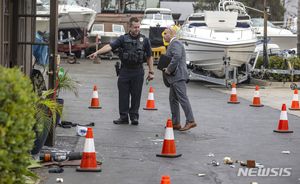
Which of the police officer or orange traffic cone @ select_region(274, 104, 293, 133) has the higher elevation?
the police officer

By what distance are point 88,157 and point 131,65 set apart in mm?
3793

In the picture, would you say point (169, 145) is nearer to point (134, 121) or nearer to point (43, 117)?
point (43, 117)

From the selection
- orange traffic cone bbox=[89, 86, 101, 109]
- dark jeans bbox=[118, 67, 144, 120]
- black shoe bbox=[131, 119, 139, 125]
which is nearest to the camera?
dark jeans bbox=[118, 67, 144, 120]

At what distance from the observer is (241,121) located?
35.9 feet

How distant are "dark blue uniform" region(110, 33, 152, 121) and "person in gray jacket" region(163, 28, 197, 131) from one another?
51cm

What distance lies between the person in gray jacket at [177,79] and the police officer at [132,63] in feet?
1.57

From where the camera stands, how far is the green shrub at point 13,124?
374 centimetres

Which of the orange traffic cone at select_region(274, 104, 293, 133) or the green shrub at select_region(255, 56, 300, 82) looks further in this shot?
the green shrub at select_region(255, 56, 300, 82)

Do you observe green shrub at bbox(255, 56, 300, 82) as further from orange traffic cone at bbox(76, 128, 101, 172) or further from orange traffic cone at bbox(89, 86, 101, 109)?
orange traffic cone at bbox(76, 128, 101, 172)

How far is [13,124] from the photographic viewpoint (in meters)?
3.88

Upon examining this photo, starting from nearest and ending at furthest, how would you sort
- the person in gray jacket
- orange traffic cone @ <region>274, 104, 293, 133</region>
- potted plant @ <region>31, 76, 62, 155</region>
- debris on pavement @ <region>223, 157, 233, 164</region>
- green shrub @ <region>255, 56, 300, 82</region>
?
potted plant @ <region>31, 76, 62, 155</region>
debris on pavement @ <region>223, 157, 233, 164</region>
the person in gray jacket
orange traffic cone @ <region>274, 104, 293, 133</region>
green shrub @ <region>255, 56, 300, 82</region>

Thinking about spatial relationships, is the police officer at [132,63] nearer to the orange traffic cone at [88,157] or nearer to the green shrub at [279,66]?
the orange traffic cone at [88,157]

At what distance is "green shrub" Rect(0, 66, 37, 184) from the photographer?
3.74 meters

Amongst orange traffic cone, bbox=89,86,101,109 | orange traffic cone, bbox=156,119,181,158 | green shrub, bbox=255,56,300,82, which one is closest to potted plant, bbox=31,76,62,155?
orange traffic cone, bbox=156,119,181,158
